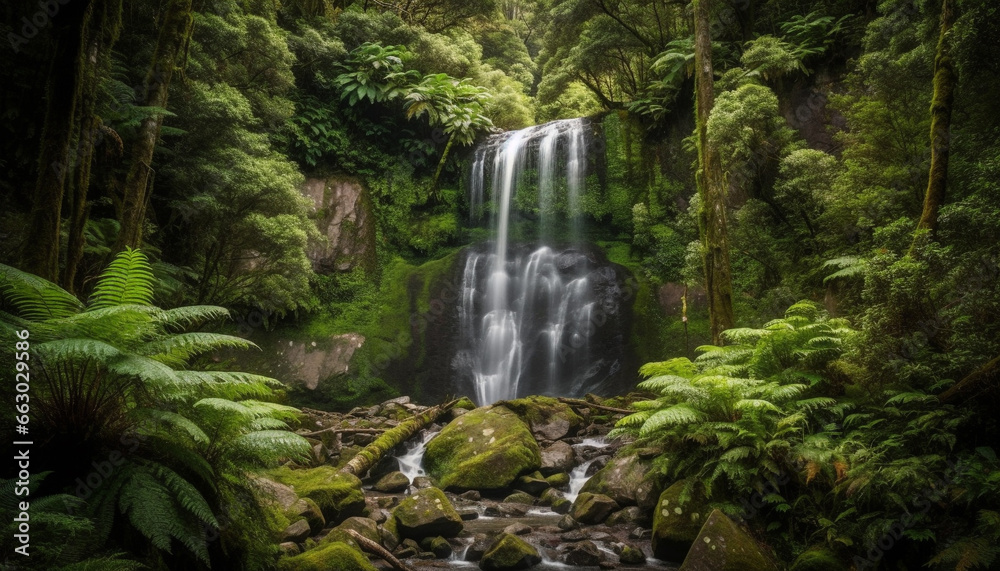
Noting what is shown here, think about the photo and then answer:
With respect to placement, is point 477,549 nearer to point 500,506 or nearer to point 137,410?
point 500,506

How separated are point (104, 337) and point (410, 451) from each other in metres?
7.10

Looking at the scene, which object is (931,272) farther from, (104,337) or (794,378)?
(104,337)

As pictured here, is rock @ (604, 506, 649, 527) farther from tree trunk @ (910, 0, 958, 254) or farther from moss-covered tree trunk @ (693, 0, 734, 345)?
tree trunk @ (910, 0, 958, 254)

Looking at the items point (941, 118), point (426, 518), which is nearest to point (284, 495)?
point (426, 518)

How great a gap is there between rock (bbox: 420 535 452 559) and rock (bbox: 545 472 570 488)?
7.94 feet

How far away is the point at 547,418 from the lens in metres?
10.2

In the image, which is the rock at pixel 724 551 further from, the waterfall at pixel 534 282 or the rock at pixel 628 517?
the waterfall at pixel 534 282

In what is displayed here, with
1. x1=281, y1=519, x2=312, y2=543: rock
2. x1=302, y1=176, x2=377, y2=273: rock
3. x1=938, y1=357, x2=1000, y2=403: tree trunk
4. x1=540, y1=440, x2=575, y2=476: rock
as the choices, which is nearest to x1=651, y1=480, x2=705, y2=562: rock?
x1=938, y1=357, x2=1000, y2=403: tree trunk

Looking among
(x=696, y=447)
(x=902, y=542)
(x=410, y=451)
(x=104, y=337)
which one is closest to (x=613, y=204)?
(x=410, y=451)

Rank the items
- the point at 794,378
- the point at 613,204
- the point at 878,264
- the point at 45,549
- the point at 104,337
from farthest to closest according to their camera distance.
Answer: the point at 613,204
the point at 794,378
the point at 878,264
the point at 104,337
the point at 45,549

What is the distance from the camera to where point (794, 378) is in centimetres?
613

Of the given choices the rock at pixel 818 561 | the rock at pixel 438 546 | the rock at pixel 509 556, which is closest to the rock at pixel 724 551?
the rock at pixel 818 561

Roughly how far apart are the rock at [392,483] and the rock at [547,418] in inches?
94.9

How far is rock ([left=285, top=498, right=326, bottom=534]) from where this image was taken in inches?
230
